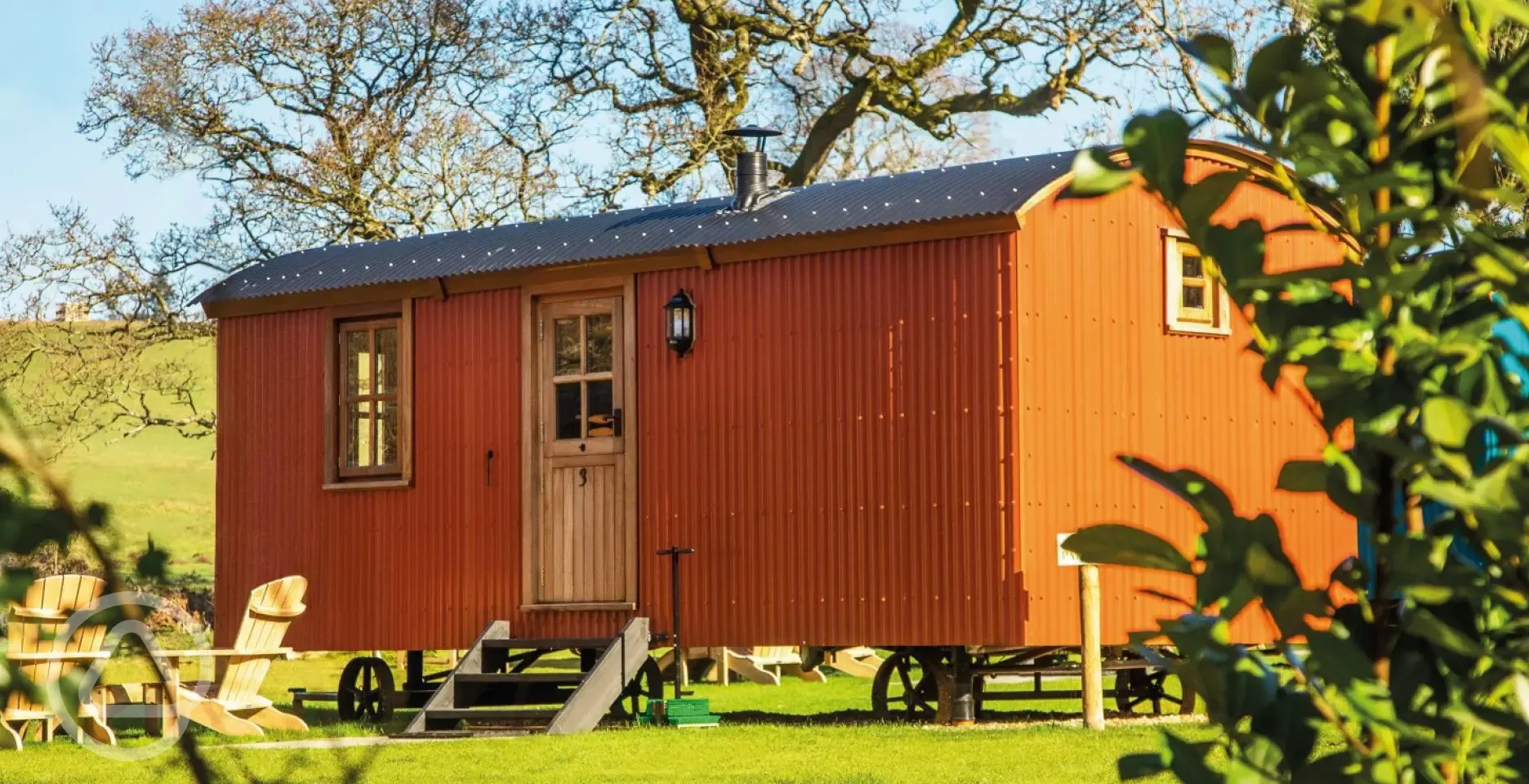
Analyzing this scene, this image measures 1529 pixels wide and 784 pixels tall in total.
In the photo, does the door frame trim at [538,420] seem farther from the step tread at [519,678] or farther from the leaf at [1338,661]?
the leaf at [1338,661]

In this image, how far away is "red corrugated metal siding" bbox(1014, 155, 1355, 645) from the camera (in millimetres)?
10172

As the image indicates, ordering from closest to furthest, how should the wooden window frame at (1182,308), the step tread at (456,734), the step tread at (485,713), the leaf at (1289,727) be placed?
the leaf at (1289,727) → the step tread at (456,734) → the step tread at (485,713) → the wooden window frame at (1182,308)

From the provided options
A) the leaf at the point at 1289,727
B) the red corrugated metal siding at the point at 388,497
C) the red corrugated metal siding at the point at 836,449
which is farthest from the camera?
the red corrugated metal siding at the point at 388,497

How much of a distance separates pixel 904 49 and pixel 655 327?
11.0 metres

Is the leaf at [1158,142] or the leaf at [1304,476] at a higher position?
the leaf at [1158,142]

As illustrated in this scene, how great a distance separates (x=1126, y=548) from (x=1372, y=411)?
0.55 ft

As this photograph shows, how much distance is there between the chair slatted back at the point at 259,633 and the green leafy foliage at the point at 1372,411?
33.2 feet

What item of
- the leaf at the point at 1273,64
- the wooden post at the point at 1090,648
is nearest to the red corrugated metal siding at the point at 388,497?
the wooden post at the point at 1090,648

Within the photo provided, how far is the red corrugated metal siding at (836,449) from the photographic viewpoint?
10.2 m

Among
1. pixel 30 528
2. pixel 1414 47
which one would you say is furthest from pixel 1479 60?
pixel 30 528

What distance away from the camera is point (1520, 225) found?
4.11 ft

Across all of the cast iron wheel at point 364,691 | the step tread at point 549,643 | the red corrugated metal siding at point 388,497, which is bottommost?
the cast iron wheel at point 364,691

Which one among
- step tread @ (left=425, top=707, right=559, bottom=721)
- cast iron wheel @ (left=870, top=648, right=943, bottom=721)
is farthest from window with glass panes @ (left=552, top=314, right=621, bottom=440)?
cast iron wheel @ (left=870, top=648, right=943, bottom=721)

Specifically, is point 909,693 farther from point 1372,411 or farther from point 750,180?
point 1372,411
